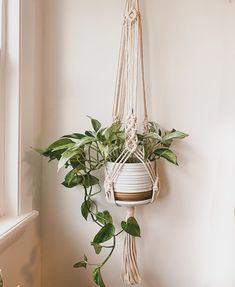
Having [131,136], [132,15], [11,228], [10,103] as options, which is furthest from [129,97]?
[11,228]

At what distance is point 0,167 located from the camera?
1192mm

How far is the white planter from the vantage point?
3.79ft

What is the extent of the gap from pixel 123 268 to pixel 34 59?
0.92 meters

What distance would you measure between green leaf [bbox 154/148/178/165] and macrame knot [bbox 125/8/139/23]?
510 millimetres

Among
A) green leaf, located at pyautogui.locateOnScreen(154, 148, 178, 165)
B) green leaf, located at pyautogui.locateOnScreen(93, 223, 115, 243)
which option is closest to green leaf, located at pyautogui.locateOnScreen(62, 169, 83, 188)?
green leaf, located at pyautogui.locateOnScreen(93, 223, 115, 243)

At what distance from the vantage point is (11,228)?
3.55 feet

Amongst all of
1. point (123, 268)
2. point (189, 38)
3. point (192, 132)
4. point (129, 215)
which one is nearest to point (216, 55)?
point (189, 38)

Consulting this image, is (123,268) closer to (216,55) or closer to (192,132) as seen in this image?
(192,132)

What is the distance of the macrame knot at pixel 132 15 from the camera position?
48.1 inches

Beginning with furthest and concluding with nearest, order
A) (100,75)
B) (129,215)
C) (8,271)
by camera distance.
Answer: (100,75), (129,215), (8,271)

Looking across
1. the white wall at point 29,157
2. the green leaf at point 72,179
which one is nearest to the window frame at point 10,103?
the white wall at point 29,157

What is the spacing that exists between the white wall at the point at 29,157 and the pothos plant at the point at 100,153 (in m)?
0.12

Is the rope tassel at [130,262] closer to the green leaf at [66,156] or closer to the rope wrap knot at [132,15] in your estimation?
the green leaf at [66,156]

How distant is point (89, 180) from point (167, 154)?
1.06 ft
